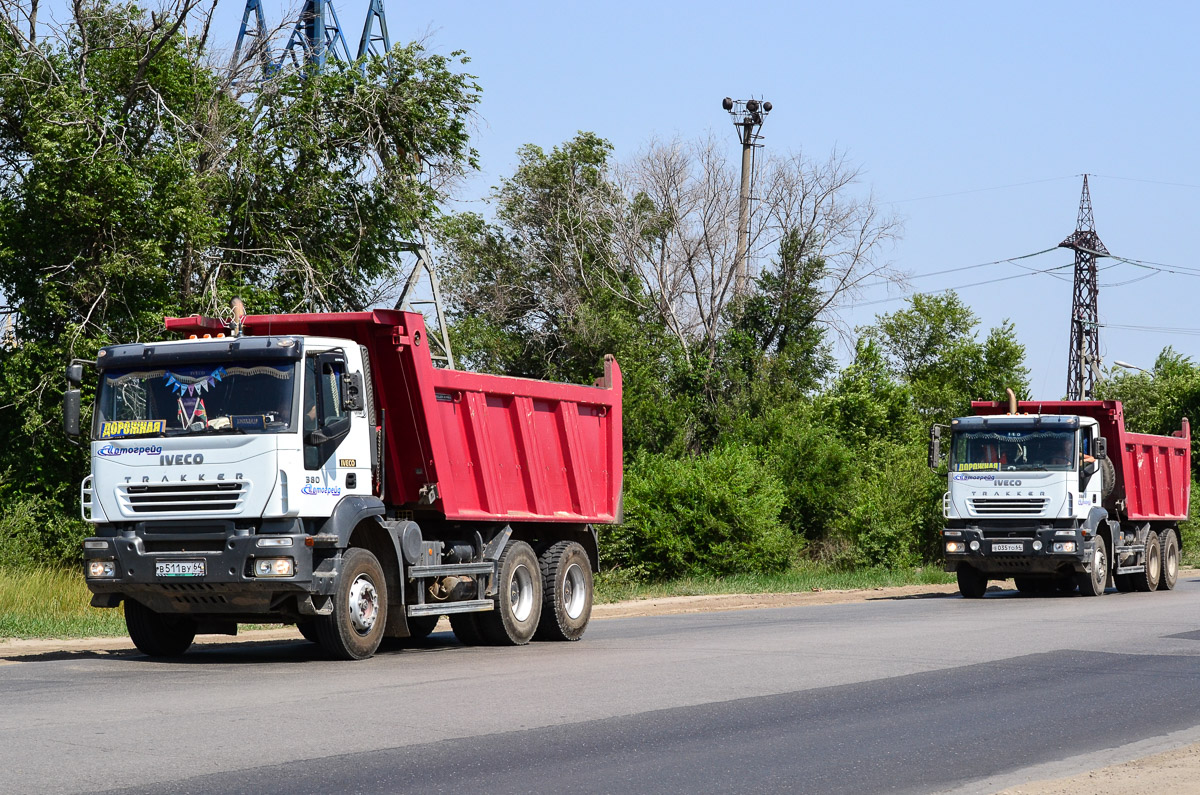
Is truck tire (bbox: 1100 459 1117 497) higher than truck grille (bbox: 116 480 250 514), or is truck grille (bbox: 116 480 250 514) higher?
truck tire (bbox: 1100 459 1117 497)

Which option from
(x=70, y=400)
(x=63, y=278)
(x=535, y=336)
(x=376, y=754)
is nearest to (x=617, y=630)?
(x=70, y=400)

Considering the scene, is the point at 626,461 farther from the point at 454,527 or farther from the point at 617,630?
the point at 454,527

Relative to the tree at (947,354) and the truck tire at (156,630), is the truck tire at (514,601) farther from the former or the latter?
the tree at (947,354)

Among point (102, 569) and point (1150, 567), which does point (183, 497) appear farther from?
point (1150, 567)

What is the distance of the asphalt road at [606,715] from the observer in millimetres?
7430

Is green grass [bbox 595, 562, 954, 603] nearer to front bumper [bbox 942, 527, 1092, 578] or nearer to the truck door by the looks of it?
front bumper [bbox 942, 527, 1092, 578]

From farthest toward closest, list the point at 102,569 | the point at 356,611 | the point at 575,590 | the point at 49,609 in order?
the point at 49,609
the point at 575,590
the point at 356,611
the point at 102,569

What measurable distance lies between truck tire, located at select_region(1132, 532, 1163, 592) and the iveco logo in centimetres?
2044

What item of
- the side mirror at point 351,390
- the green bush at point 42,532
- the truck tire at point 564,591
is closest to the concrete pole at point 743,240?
the green bush at point 42,532

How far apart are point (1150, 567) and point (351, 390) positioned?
20070 millimetres

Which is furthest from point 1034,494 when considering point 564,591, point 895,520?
point 564,591

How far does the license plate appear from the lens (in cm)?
1220

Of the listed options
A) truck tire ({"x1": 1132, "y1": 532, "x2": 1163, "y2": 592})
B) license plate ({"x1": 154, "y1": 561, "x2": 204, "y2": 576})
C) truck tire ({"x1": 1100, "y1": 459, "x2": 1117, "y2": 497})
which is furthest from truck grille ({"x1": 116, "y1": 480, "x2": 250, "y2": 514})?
truck tire ({"x1": 1132, "y1": 532, "x2": 1163, "y2": 592})

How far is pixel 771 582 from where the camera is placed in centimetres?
2902
